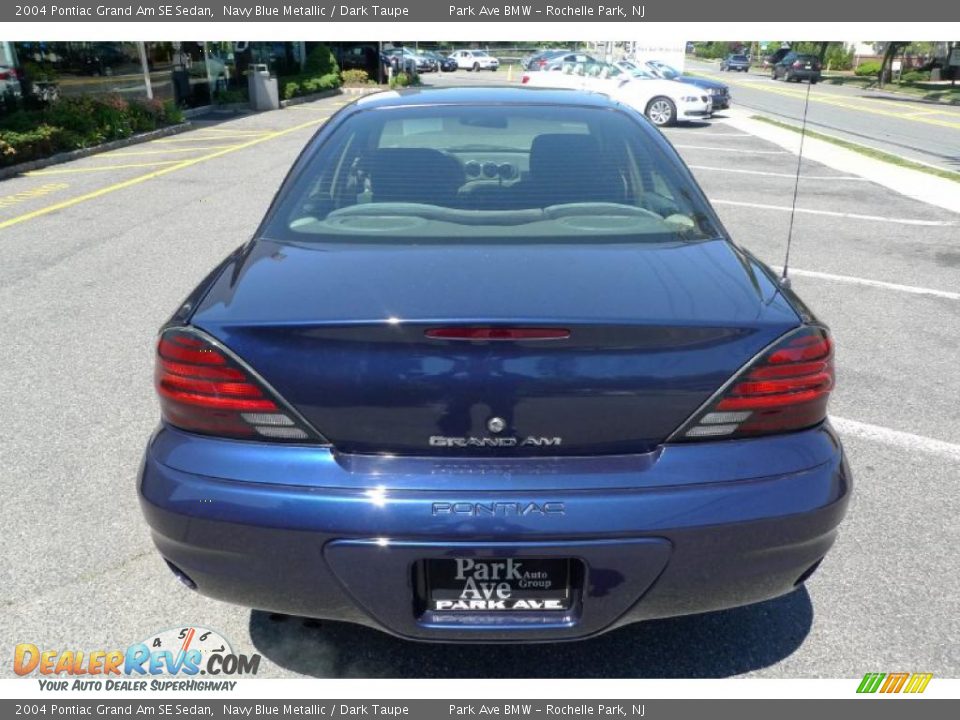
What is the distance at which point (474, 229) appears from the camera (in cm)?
254

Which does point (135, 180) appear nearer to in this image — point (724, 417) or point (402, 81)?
point (724, 417)

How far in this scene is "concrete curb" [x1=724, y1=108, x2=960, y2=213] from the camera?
10938 mm

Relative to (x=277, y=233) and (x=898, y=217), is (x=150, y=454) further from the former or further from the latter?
(x=898, y=217)

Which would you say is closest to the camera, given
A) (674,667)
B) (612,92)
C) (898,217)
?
(674,667)

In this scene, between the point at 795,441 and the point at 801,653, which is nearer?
the point at 795,441

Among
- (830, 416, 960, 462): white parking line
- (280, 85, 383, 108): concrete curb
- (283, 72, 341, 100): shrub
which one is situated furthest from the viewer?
(283, 72, 341, 100): shrub

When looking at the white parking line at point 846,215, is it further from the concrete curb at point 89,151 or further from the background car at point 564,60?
the background car at point 564,60

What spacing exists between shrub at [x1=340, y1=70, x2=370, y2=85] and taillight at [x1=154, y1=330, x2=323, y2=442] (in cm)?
3223

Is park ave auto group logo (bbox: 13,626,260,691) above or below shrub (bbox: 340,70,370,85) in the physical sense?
below

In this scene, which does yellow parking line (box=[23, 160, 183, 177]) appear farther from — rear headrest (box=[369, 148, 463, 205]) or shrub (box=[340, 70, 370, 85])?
shrub (box=[340, 70, 370, 85])

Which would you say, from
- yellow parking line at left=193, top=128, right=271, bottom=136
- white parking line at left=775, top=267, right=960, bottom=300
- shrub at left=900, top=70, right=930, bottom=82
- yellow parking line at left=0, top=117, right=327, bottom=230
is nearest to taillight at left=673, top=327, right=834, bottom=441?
white parking line at left=775, top=267, right=960, bottom=300

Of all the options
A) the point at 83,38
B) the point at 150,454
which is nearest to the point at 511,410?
the point at 150,454

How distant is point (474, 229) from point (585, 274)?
1.69 ft

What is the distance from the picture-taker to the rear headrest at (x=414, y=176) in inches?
110
